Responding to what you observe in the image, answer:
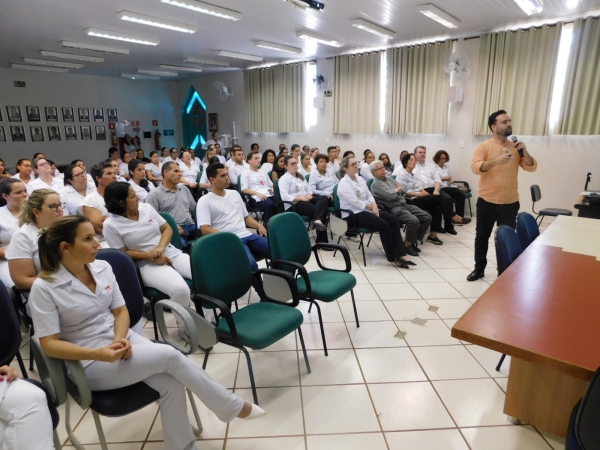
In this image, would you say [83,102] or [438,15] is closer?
[438,15]

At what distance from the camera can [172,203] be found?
3.63 metres

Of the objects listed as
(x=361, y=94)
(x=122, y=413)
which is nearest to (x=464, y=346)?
(x=122, y=413)

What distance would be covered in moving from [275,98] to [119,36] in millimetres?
4144

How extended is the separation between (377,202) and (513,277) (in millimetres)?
2974

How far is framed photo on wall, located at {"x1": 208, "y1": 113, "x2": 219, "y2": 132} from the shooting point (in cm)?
1165

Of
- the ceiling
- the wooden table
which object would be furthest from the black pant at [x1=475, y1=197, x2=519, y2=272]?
the ceiling

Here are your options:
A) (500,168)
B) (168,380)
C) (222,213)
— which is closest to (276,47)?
(222,213)

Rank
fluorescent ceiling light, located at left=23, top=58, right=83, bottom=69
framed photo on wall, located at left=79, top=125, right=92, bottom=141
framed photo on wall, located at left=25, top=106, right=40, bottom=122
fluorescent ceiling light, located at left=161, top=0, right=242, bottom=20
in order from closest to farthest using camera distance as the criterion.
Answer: fluorescent ceiling light, located at left=161, top=0, right=242, bottom=20
fluorescent ceiling light, located at left=23, top=58, right=83, bottom=69
framed photo on wall, located at left=25, top=106, right=40, bottom=122
framed photo on wall, located at left=79, top=125, right=92, bottom=141

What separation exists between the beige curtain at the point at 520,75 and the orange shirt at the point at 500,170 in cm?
323

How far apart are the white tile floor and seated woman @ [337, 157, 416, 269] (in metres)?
1.03

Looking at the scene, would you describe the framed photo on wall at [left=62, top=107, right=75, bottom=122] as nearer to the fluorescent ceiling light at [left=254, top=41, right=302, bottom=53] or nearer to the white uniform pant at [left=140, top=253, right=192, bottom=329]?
the fluorescent ceiling light at [left=254, top=41, right=302, bottom=53]

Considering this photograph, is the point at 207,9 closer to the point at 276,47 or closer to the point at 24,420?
the point at 276,47

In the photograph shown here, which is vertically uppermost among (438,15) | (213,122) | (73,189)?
(438,15)

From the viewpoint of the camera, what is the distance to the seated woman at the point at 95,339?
1.56 m
